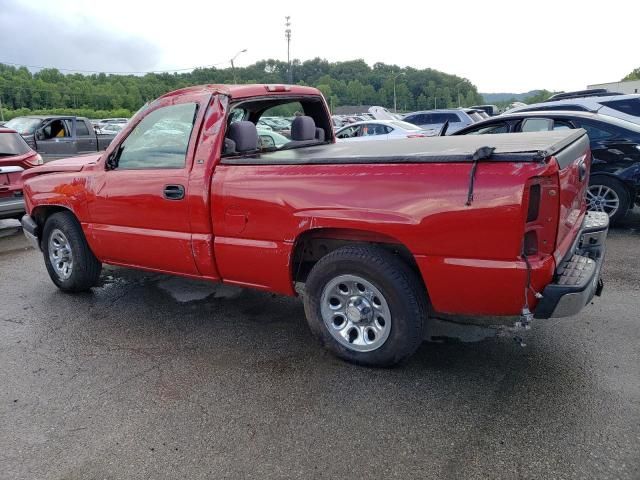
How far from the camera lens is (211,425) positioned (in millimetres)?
2959

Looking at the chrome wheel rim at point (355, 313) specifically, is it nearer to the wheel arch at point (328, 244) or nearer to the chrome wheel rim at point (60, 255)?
the wheel arch at point (328, 244)

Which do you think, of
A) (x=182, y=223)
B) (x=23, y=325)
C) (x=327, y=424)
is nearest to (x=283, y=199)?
(x=182, y=223)

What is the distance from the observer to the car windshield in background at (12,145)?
8023 mm

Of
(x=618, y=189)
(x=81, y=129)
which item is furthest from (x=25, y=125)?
(x=618, y=189)

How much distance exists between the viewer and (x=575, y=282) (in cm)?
297

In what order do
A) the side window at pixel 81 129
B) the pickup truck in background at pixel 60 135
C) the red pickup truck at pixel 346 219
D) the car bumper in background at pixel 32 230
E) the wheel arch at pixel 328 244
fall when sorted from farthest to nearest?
Answer: the side window at pixel 81 129 < the pickup truck in background at pixel 60 135 < the car bumper in background at pixel 32 230 < the wheel arch at pixel 328 244 < the red pickup truck at pixel 346 219

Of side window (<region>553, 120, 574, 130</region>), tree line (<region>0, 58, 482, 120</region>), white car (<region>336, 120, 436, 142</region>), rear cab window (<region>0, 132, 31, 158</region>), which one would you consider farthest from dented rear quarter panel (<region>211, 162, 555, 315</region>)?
tree line (<region>0, 58, 482, 120</region>)

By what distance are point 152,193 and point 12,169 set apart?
16.6ft

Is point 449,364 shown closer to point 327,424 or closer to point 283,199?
point 327,424

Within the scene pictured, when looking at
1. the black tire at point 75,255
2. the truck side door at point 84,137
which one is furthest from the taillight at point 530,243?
the truck side door at point 84,137

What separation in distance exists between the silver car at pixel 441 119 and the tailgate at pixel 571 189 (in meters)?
13.5

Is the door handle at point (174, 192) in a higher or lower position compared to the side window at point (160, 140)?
lower

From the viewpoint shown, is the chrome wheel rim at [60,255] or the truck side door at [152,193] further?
the chrome wheel rim at [60,255]

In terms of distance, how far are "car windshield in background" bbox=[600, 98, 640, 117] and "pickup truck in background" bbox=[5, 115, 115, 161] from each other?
1283 centimetres
